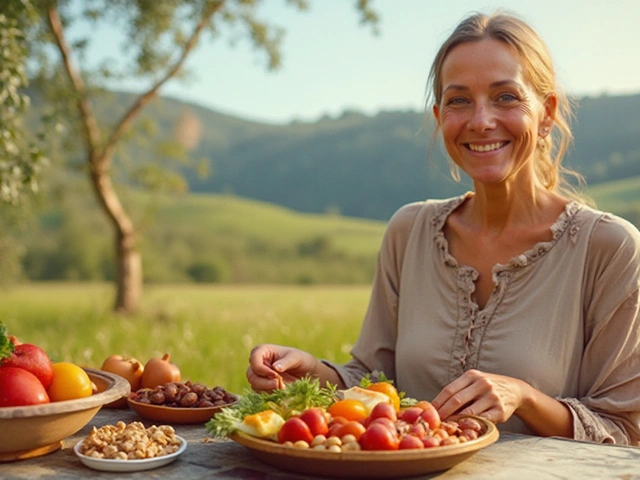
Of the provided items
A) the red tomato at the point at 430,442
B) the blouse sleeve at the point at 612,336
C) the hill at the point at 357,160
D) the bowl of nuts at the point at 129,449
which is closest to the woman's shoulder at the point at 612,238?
the blouse sleeve at the point at 612,336

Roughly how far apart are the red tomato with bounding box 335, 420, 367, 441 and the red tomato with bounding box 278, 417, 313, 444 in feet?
0.23

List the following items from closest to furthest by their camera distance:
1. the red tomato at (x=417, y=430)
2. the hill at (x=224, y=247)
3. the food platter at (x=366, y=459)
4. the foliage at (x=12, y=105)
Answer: the food platter at (x=366, y=459) < the red tomato at (x=417, y=430) < the foliage at (x=12, y=105) < the hill at (x=224, y=247)

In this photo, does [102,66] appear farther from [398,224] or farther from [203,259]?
[203,259]

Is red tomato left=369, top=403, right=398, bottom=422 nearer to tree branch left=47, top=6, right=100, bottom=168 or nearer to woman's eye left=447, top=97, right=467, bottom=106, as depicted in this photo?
woman's eye left=447, top=97, right=467, bottom=106

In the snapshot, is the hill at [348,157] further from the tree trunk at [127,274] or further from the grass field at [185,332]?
the tree trunk at [127,274]

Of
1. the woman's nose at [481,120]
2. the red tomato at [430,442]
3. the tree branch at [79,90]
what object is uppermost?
the tree branch at [79,90]

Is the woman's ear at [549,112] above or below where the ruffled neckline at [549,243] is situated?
above

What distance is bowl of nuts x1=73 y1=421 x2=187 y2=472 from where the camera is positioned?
1867 millimetres

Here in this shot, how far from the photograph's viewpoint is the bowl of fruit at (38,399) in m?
1.86

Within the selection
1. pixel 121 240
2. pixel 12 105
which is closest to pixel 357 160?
pixel 121 240

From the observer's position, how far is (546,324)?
2.75 meters

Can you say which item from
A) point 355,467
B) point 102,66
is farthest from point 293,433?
point 102,66

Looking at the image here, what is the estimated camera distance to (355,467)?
69.3 inches

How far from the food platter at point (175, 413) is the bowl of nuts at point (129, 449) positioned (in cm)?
32
